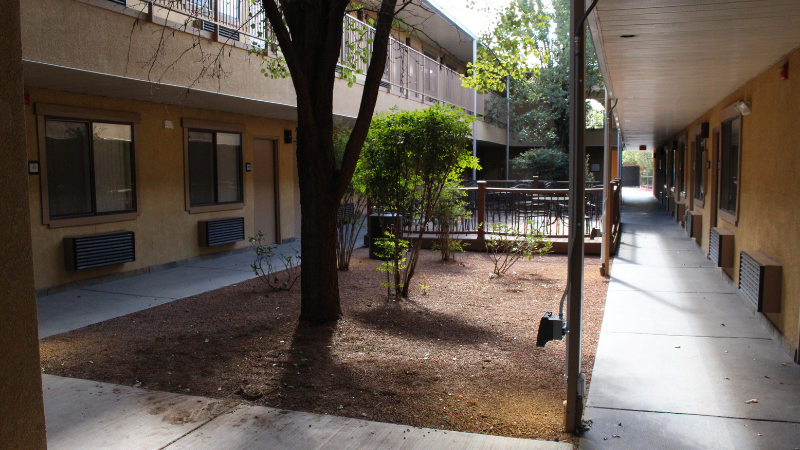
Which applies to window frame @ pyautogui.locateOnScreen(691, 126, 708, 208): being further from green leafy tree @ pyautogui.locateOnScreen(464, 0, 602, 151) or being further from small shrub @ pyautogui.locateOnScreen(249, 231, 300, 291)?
green leafy tree @ pyautogui.locateOnScreen(464, 0, 602, 151)

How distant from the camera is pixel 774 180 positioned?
222 inches

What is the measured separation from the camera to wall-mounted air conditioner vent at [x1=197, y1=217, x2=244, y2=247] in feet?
34.2

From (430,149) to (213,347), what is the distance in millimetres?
3147

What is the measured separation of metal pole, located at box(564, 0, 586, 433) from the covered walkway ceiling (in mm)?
840

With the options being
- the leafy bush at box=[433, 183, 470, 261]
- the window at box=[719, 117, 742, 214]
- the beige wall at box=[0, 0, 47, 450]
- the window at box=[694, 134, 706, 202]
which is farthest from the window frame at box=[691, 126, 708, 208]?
the beige wall at box=[0, 0, 47, 450]

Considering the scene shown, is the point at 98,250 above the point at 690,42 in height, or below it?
below

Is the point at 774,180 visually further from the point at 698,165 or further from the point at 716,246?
the point at 698,165

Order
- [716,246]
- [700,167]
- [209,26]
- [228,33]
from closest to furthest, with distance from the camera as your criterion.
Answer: [716,246] → [209,26] → [228,33] → [700,167]

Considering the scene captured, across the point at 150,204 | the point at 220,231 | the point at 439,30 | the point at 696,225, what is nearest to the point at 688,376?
the point at 696,225

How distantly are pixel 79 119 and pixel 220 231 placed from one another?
3244mm

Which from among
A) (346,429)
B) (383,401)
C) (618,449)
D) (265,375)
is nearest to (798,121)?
(618,449)

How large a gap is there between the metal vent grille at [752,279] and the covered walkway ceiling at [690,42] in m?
1.76

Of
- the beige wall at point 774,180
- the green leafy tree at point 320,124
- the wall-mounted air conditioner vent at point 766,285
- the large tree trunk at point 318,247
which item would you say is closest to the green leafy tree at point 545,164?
the beige wall at point 774,180

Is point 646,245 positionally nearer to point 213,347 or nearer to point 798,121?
point 798,121
